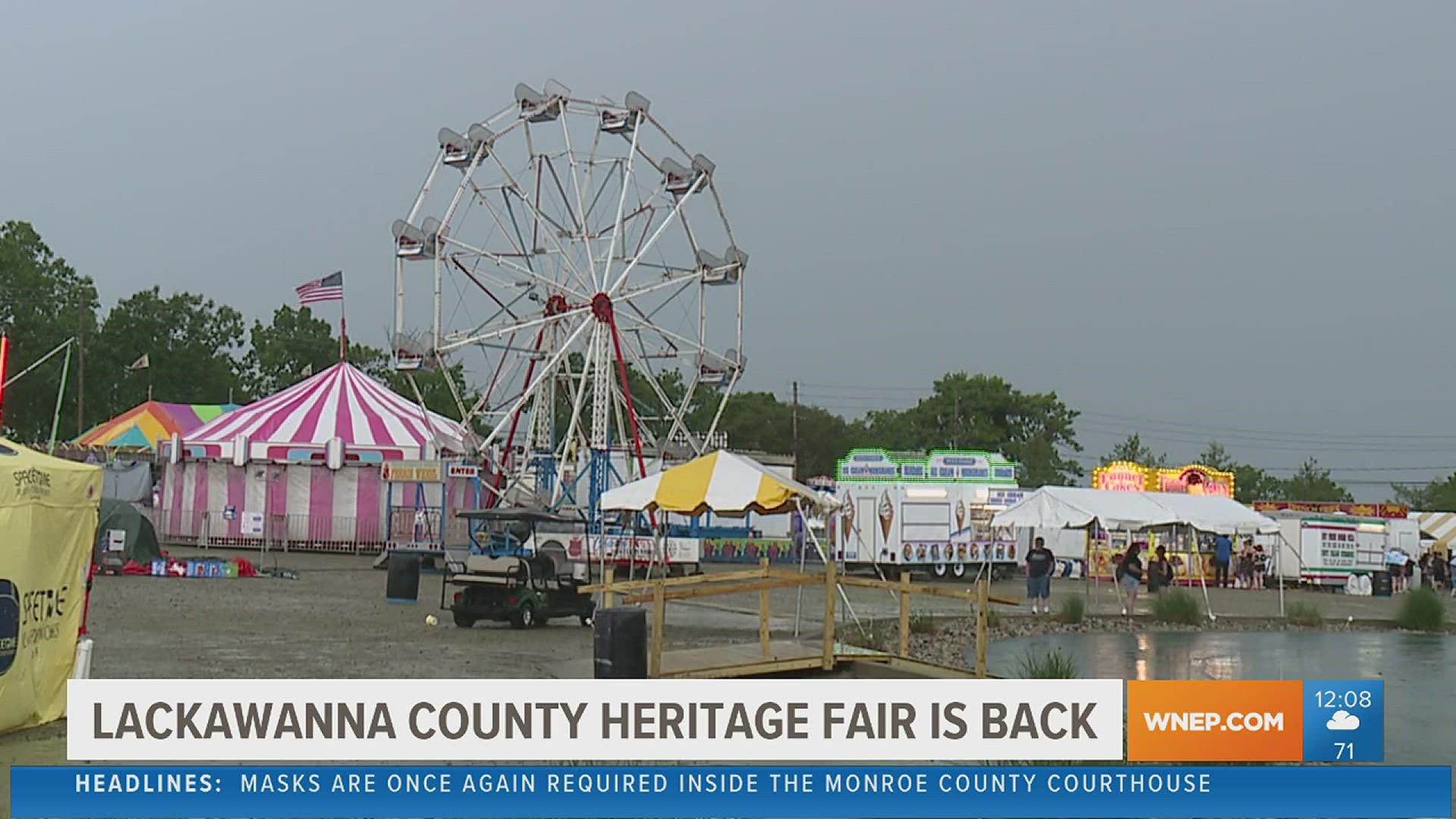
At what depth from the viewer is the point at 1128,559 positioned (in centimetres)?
2745

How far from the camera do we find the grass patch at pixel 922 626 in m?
21.3

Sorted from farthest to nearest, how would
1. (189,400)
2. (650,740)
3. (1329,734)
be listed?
(189,400) → (1329,734) → (650,740)

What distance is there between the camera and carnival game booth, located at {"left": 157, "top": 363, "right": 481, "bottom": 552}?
45.2 metres

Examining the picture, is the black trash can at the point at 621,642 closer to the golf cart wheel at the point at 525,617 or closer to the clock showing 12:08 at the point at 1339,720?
the clock showing 12:08 at the point at 1339,720

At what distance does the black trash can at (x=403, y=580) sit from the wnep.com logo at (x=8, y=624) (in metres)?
14.9

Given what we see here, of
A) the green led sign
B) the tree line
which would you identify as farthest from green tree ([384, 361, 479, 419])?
the green led sign

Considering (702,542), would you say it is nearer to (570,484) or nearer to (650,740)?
(570,484)

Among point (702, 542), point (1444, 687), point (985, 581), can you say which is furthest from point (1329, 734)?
point (702, 542)

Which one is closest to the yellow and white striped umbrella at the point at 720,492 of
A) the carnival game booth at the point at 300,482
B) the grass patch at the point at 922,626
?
the grass patch at the point at 922,626

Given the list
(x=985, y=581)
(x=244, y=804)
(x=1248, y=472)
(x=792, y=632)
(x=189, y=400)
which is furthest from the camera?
(x=1248, y=472)

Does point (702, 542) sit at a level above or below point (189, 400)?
below

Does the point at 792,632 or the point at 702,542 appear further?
the point at 702,542

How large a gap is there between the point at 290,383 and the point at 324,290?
52.4 m

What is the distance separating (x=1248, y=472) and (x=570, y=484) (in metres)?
83.8
